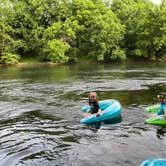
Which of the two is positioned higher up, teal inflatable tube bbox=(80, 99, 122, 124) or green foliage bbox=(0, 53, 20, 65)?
green foliage bbox=(0, 53, 20, 65)

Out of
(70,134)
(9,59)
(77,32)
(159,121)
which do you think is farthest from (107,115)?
(77,32)

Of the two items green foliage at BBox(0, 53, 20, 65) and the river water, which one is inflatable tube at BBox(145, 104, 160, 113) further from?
green foliage at BBox(0, 53, 20, 65)

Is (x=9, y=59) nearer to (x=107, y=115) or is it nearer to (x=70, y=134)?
(x=107, y=115)

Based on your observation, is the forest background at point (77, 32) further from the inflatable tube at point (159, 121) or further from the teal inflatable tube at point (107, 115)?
the inflatable tube at point (159, 121)

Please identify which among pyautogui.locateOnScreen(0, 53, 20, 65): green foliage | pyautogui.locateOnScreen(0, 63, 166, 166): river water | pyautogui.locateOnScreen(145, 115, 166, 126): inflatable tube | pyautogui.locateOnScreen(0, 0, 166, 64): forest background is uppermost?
pyautogui.locateOnScreen(0, 0, 166, 64): forest background

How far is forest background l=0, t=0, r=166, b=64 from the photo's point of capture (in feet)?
160

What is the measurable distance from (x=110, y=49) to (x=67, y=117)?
37.0m

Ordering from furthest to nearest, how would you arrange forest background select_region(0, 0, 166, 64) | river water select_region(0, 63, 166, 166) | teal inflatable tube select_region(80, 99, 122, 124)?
1. forest background select_region(0, 0, 166, 64)
2. teal inflatable tube select_region(80, 99, 122, 124)
3. river water select_region(0, 63, 166, 166)

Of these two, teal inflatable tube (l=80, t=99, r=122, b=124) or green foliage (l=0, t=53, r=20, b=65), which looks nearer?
teal inflatable tube (l=80, t=99, r=122, b=124)

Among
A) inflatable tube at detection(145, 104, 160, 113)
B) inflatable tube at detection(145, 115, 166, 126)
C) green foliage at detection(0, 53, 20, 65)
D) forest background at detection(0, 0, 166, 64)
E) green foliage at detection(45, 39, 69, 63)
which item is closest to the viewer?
inflatable tube at detection(145, 115, 166, 126)

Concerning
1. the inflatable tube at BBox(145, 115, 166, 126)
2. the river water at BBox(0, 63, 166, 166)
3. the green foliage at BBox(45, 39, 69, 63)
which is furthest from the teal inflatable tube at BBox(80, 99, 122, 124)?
the green foliage at BBox(45, 39, 69, 63)

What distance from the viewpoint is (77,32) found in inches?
2047

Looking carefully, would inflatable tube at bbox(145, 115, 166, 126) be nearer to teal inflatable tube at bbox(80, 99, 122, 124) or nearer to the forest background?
teal inflatable tube at bbox(80, 99, 122, 124)

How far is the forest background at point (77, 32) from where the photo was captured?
160 feet
